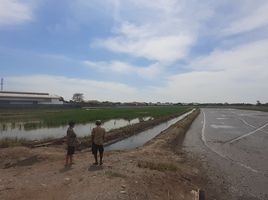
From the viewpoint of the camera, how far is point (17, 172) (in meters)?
12.7

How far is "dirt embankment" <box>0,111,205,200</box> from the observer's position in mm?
9505

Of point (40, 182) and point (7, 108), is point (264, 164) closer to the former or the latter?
point (40, 182)

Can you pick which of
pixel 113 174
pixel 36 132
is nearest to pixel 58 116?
pixel 36 132

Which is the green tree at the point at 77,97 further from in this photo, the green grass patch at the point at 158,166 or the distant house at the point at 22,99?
the green grass patch at the point at 158,166

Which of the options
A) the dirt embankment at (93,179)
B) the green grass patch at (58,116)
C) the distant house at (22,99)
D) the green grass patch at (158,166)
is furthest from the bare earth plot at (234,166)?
the distant house at (22,99)

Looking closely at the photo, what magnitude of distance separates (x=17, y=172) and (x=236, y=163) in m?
9.01

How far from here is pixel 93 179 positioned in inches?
420

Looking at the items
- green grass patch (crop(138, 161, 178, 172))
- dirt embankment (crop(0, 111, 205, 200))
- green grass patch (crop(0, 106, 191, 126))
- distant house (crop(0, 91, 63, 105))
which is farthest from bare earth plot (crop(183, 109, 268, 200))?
distant house (crop(0, 91, 63, 105))

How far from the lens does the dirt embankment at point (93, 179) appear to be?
950cm

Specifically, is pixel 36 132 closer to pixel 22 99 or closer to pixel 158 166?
pixel 158 166

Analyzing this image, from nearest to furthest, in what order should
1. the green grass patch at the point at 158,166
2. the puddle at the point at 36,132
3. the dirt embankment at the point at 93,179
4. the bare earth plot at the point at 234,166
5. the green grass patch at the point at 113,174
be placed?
the dirt embankment at the point at 93,179
the green grass patch at the point at 113,174
the bare earth plot at the point at 234,166
the green grass patch at the point at 158,166
the puddle at the point at 36,132

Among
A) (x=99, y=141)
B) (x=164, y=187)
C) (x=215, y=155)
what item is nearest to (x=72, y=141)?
(x=99, y=141)

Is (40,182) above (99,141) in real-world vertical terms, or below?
below

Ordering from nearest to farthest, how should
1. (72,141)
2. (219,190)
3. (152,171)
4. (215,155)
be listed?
→ (219,190) → (152,171) → (72,141) → (215,155)
